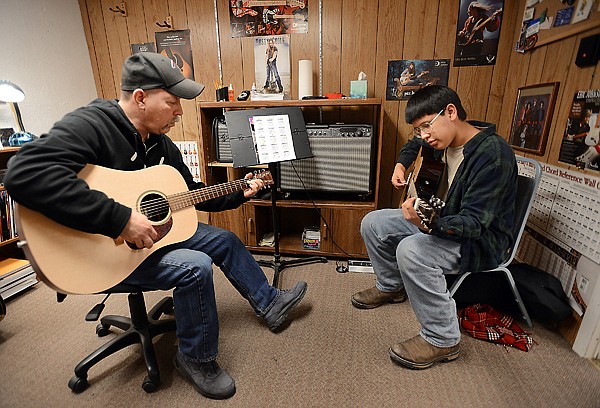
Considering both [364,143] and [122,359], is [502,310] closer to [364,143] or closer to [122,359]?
[364,143]

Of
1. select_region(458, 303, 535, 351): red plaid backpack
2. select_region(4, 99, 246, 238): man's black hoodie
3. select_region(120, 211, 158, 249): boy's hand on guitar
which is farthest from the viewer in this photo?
select_region(458, 303, 535, 351): red plaid backpack

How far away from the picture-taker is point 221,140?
2107 mm

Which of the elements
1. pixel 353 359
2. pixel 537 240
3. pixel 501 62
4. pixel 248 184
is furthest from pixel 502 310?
pixel 501 62

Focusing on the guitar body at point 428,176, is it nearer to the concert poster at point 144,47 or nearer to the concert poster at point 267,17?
the concert poster at point 267,17

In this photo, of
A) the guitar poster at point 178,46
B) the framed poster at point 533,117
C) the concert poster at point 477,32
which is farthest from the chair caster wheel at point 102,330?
the concert poster at point 477,32

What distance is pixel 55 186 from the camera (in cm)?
86

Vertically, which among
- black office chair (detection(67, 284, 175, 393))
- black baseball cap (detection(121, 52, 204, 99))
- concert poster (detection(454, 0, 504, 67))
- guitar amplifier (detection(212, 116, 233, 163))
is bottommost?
black office chair (detection(67, 284, 175, 393))

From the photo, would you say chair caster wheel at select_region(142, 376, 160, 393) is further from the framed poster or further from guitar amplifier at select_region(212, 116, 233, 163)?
the framed poster

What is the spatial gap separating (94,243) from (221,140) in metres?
1.27

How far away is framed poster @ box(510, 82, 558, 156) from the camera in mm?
1543

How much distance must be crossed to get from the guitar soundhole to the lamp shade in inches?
56.4

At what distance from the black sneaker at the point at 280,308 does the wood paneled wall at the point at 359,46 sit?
1.22 meters

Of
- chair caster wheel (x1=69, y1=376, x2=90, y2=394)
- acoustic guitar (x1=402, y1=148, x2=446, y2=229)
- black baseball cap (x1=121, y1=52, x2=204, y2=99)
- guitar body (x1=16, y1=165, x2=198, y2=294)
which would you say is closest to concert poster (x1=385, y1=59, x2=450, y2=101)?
acoustic guitar (x1=402, y1=148, x2=446, y2=229)

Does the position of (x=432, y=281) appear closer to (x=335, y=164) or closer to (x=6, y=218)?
(x=335, y=164)
